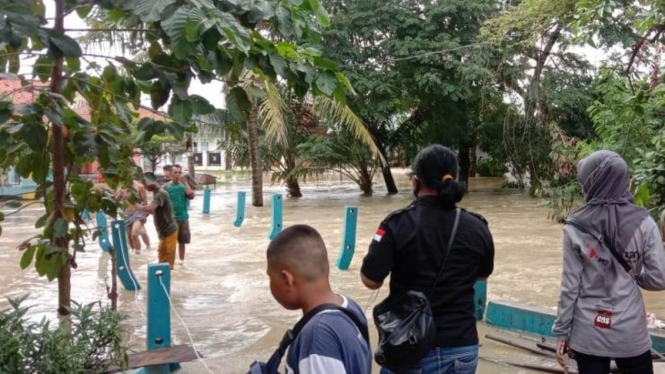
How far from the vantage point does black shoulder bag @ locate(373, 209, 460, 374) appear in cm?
281

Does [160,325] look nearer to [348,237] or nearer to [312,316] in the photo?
[312,316]

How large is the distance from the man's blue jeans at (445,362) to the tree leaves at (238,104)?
1418mm

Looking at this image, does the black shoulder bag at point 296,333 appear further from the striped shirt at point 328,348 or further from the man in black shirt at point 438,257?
the man in black shirt at point 438,257

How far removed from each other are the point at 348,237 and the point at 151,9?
27.7 feet

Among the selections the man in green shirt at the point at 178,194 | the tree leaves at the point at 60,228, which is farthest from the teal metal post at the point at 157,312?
the man in green shirt at the point at 178,194

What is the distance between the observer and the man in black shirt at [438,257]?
291cm

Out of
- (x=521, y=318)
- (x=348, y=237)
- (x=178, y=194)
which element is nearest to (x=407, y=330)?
(x=521, y=318)

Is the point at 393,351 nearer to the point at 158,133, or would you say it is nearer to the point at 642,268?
the point at 642,268

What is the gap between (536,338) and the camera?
6320mm

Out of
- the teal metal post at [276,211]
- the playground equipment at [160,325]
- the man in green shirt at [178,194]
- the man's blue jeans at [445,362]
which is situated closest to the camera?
the man's blue jeans at [445,362]

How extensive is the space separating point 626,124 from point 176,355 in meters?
8.23

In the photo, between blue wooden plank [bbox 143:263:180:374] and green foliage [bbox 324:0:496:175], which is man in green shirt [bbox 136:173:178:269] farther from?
green foliage [bbox 324:0:496:175]

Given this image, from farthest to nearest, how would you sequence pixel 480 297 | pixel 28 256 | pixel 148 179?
pixel 480 297, pixel 148 179, pixel 28 256

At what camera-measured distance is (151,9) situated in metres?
2.48
